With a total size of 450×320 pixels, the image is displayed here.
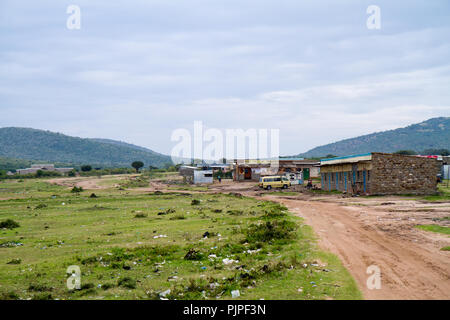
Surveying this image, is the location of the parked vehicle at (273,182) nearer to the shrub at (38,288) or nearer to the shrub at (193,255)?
the shrub at (193,255)

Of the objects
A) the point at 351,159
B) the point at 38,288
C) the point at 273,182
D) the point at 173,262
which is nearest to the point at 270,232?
the point at 173,262

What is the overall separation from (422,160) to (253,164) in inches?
1611

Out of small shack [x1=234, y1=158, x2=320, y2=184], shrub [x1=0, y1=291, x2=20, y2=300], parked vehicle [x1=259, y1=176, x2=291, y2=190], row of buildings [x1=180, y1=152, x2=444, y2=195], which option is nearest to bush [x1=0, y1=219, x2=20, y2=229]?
shrub [x1=0, y1=291, x2=20, y2=300]

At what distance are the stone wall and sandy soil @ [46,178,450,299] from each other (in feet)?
31.2

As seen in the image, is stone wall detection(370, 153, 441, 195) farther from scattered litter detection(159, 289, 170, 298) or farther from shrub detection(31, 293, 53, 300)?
shrub detection(31, 293, 53, 300)

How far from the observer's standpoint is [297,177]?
59.8m

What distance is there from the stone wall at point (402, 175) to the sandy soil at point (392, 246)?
9.50 metres

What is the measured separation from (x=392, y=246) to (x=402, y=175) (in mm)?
23962

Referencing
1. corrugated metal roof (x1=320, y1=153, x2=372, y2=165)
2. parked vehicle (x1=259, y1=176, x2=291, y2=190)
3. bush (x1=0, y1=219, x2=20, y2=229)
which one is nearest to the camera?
bush (x1=0, y1=219, x2=20, y2=229)

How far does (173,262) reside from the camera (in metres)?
13.1

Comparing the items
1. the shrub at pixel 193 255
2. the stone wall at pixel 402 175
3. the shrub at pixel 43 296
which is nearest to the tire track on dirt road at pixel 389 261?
the shrub at pixel 193 255

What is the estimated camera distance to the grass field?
9.92 meters

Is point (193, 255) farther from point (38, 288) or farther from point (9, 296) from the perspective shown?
point (9, 296)
